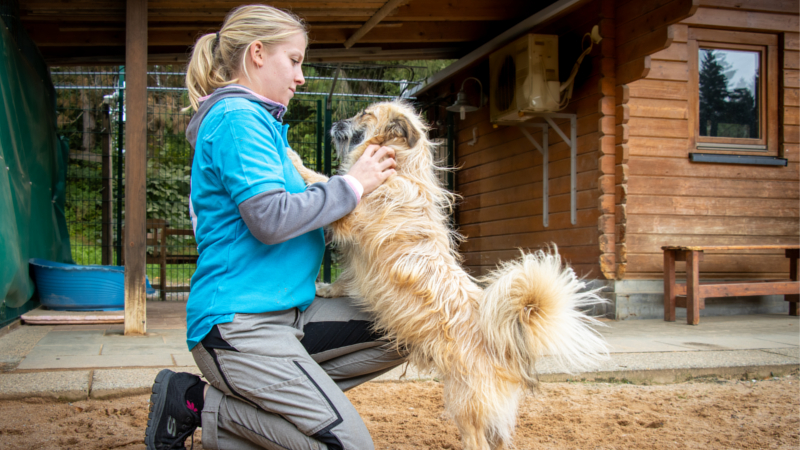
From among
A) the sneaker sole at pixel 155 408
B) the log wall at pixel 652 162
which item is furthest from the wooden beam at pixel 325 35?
the sneaker sole at pixel 155 408

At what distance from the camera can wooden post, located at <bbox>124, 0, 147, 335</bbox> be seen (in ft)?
14.4

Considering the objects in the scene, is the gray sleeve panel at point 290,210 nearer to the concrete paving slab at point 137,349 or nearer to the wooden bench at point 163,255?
the concrete paving slab at point 137,349

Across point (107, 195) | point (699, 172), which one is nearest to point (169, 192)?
point (107, 195)

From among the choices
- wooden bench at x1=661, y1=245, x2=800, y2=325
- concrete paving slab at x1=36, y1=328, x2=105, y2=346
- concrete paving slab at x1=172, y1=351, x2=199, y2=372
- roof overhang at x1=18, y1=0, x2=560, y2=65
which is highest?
roof overhang at x1=18, y1=0, x2=560, y2=65

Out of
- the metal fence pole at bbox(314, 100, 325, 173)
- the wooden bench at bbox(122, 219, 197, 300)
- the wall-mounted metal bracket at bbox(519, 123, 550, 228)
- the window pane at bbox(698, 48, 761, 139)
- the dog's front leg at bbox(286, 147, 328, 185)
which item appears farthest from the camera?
the wooden bench at bbox(122, 219, 197, 300)

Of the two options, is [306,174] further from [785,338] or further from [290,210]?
[785,338]

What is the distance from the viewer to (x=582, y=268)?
20.8 feet

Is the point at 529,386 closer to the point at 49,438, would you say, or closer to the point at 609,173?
the point at 49,438

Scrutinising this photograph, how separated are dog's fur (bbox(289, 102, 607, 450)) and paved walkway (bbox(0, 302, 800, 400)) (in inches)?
59.2

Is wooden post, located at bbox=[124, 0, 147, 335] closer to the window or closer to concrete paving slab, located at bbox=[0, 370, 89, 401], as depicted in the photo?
concrete paving slab, located at bbox=[0, 370, 89, 401]

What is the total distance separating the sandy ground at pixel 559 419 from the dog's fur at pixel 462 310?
0.63 m

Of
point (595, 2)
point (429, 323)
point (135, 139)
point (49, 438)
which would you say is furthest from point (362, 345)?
point (595, 2)

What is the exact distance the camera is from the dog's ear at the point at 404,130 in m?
2.31

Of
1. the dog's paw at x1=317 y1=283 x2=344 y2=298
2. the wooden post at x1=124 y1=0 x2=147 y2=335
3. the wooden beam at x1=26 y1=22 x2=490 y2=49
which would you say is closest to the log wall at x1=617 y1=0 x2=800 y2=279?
the wooden beam at x1=26 y1=22 x2=490 y2=49
